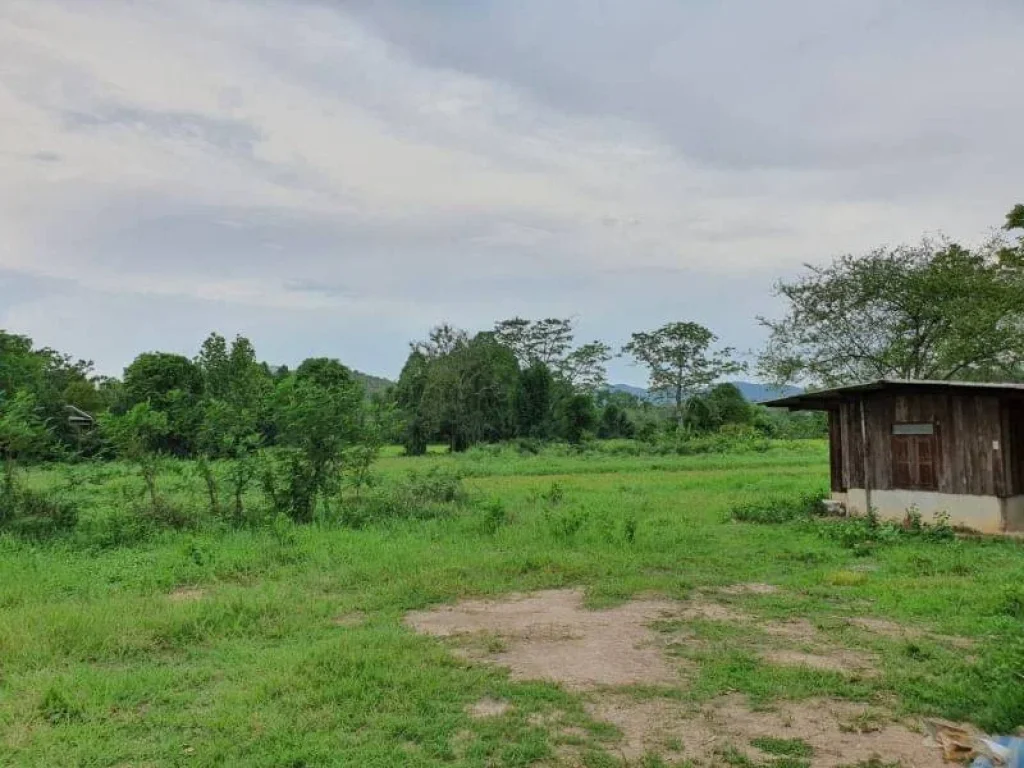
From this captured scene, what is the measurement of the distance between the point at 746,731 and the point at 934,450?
10.4 m

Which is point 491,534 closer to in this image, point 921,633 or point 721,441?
point 921,633

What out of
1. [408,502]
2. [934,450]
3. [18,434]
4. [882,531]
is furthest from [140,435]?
[934,450]

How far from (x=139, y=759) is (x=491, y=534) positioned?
8.00m

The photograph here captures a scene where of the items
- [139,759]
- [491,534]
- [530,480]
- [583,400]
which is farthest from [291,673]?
[583,400]

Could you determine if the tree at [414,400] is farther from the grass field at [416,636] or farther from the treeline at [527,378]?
the grass field at [416,636]

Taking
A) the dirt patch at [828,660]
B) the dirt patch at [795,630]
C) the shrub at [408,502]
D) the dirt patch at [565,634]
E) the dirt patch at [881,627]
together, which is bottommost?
the dirt patch at [565,634]

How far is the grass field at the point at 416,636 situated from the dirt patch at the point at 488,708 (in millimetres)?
60

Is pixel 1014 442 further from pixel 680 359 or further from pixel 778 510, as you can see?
pixel 680 359

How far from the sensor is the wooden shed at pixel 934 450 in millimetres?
12156

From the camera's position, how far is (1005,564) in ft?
31.4

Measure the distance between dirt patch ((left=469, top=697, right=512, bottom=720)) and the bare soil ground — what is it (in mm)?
14

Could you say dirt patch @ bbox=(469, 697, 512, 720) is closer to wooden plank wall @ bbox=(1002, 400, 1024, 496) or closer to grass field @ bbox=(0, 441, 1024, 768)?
grass field @ bbox=(0, 441, 1024, 768)

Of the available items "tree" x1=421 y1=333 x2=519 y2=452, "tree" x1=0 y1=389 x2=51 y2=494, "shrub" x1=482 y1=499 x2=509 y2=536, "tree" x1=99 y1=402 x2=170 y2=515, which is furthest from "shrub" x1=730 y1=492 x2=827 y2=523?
"tree" x1=421 y1=333 x2=519 y2=452

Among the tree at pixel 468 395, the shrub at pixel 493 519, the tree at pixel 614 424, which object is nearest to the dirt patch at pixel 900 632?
the shrub at pixel 493 519
